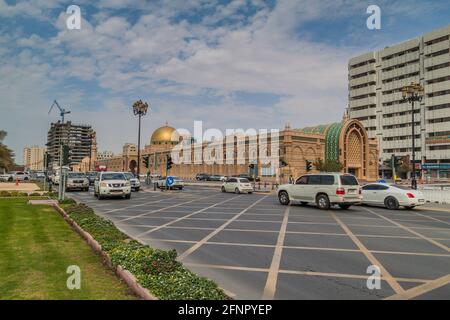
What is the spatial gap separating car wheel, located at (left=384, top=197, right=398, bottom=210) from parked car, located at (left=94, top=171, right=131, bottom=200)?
15960 millimetres

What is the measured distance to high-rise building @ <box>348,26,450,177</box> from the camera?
8219 centimetres

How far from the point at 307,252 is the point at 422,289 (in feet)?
9.56

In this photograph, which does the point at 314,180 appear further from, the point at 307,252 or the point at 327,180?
the point at 307,252

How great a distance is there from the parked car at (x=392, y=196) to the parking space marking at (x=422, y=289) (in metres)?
13.7

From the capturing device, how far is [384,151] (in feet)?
320

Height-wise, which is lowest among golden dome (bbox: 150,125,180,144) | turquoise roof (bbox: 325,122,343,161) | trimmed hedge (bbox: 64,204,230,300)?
trimmed hedge (bbox: 64,204,230,300)

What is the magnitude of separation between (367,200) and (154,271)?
17956 millimetres

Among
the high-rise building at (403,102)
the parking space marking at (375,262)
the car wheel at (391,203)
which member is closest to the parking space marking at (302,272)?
the parking space marking at (375,262)

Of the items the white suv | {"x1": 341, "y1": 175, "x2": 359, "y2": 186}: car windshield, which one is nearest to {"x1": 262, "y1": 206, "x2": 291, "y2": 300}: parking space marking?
the white suv

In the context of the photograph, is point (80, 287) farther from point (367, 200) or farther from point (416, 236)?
point (367, 200)

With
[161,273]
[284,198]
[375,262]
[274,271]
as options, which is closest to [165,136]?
[284,198]

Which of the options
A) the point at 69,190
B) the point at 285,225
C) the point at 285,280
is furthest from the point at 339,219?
the point at 69,190

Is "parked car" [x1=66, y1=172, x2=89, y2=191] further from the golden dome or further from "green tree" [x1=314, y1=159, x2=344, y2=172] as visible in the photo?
the golden dome

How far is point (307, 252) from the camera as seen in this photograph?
8.47 metres
